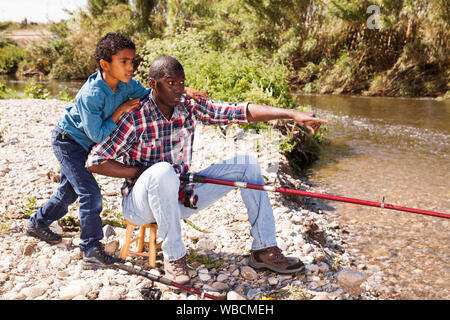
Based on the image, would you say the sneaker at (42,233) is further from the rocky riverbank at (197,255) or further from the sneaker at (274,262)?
the sneaker at (274,262)

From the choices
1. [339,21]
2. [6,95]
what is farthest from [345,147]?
[339,21]

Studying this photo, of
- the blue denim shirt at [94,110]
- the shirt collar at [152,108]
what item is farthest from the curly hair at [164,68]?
the blue denim shirt at [94,110]

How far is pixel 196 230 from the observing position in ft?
11.5

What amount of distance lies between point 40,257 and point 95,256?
43cm

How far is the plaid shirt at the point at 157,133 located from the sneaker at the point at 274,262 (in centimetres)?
80

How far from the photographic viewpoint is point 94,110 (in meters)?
2.49

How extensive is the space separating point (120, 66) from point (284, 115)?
112 cm

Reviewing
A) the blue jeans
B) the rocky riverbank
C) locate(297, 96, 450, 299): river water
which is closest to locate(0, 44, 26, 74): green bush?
locate(297, 96, 450, 299): river water

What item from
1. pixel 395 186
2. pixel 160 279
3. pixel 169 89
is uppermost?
pixel 169 89

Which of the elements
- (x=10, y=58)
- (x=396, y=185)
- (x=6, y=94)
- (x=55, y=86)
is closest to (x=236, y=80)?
(x=396, y=185)

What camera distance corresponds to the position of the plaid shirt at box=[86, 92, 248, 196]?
102 inches

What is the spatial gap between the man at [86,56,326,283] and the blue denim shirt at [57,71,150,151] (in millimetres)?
103

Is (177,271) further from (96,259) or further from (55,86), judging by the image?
(55,86)

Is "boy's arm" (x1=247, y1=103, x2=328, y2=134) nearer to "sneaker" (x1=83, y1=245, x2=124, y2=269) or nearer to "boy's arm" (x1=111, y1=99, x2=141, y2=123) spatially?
"boy's arm" (x1=111, y1=99, x2=141, y2=123)
